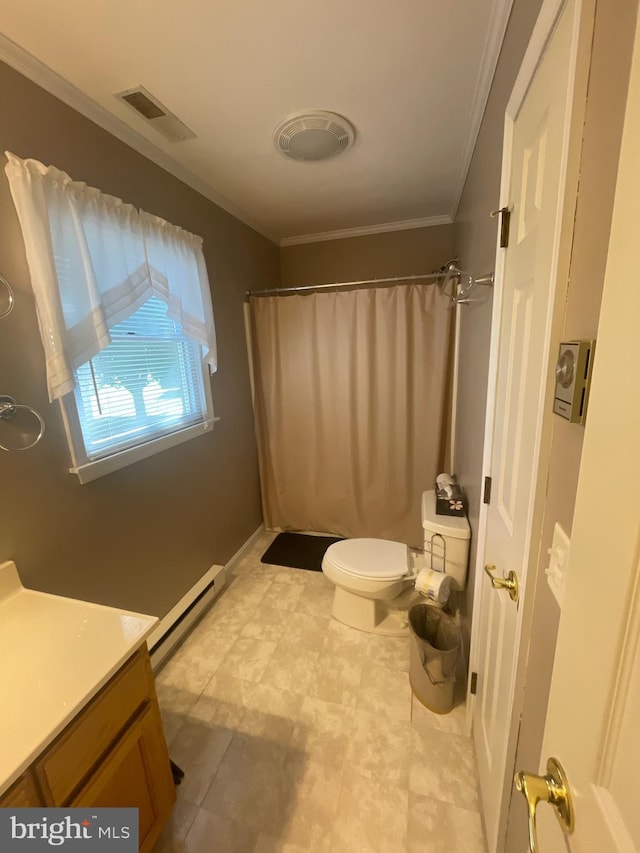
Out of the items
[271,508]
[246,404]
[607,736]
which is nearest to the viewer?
[607,736]

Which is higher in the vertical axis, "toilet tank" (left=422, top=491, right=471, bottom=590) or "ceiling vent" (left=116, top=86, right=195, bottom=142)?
"ceiling vent" (left=116, top=86, right=195, bottom=142)

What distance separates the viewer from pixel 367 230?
2656 millimetres

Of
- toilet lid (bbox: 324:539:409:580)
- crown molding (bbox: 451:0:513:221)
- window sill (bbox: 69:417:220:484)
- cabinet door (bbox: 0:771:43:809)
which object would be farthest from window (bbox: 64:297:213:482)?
crown molding (bbox: 451:0:513:221)

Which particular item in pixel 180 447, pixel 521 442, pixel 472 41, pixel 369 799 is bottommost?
pixel 369 799

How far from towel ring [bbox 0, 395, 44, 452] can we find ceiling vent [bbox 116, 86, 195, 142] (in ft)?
3.80

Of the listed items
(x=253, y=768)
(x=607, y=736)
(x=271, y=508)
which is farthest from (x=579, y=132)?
(x=271, y=508)

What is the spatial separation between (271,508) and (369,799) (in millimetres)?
1820

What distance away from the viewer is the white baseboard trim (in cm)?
168

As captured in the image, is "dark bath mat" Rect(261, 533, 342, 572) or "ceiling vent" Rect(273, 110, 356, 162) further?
"dark bath mat" Rect(261, 533, 342, 572)

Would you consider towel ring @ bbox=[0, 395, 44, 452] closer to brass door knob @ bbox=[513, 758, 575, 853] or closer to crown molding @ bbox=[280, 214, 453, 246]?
brass door knob @ bbox=[513, 758, 575, 853]

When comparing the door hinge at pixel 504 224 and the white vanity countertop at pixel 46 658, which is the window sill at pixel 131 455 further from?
the door hinge at pixel 504 224

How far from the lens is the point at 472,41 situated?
112cm

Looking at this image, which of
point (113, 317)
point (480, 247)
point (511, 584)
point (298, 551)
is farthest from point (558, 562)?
point (298, 551)

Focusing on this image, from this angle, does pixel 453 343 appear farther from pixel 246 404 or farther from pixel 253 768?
pixel 253 768
